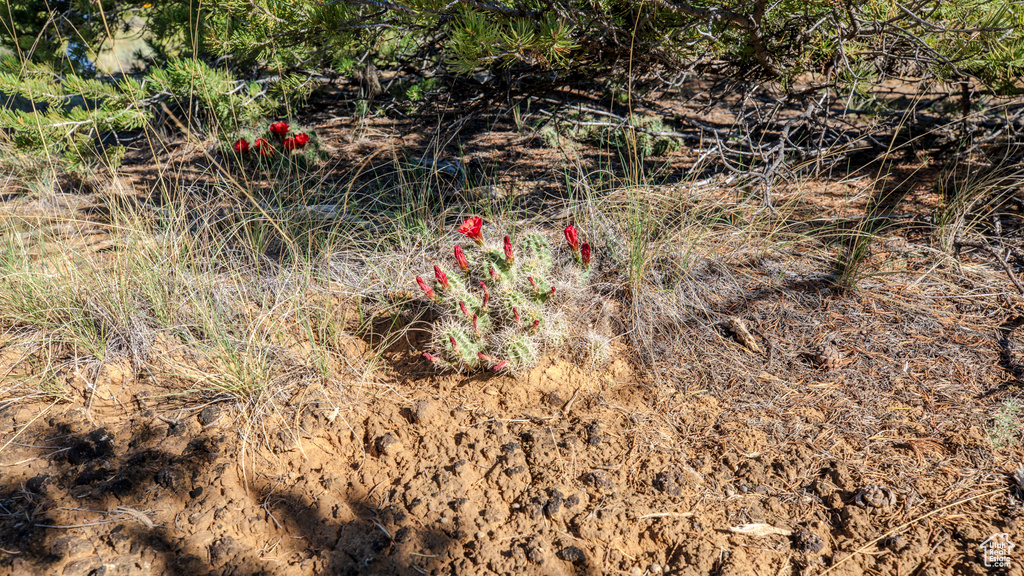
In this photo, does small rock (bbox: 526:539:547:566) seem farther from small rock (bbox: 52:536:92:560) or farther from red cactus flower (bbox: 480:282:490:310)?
small rock (bbox: 52:536:92:560)

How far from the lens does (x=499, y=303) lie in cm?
238

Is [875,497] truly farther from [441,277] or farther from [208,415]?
[208,415]

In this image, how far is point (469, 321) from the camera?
2316 millimetres

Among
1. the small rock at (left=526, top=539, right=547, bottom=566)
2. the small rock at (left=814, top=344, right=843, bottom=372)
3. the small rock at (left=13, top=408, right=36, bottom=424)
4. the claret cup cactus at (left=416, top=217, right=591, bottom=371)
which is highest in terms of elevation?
the claret cup cactus at (left=416, top=217, right=591, bottom=371)

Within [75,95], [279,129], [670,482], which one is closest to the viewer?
[670,482]

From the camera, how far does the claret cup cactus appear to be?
223 centimetres

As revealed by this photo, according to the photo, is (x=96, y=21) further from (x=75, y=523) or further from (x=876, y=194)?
(x=876, y=194)

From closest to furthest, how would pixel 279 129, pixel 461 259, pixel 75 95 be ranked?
pixel 461 259 < pixel 75 95 < pixel 279 129

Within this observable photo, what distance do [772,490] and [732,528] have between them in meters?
0.21

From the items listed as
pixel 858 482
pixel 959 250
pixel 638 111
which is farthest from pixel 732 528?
pixel 638 111

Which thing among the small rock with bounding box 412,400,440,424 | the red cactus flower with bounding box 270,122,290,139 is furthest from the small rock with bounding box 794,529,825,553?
the red cactus flower with bounding box 270,122,290,139

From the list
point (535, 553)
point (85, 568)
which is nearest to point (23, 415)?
point (85, 568)

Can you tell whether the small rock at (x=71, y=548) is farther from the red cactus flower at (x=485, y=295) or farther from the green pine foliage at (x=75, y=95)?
the green pine foliage at (x=75, y=95)

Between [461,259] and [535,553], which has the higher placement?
[461,259]
